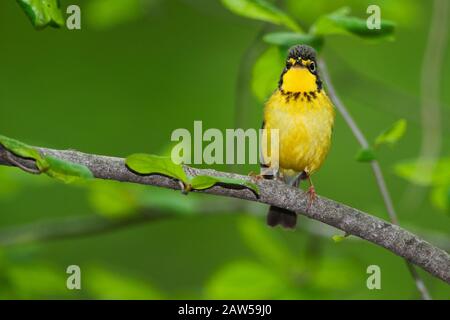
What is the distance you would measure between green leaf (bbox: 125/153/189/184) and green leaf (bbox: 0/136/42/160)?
25 cm

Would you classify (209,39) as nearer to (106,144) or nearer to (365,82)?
(106,144)

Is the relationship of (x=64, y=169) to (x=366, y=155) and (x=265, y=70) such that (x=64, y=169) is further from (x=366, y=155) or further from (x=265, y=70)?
(x=265, y=70)

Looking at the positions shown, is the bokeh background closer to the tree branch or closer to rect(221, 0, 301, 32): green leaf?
rect(221, 0, 301, 32): green leaf

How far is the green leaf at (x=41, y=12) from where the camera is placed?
1923 millimetres

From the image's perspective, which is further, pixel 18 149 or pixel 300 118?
pixel 300 118

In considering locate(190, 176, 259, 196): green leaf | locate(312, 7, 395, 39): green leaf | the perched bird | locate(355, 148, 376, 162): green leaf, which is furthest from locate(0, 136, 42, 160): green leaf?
the perched bird

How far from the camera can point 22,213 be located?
218 inches

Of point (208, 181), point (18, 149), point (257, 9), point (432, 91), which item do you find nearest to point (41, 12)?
point (18, 149)

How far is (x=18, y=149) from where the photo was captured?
1902 mm

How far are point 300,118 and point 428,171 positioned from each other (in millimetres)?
572

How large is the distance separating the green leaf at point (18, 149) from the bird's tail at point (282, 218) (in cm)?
179

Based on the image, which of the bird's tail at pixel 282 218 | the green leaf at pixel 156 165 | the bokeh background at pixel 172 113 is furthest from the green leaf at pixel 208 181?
the bokeh background at pixel 172 113

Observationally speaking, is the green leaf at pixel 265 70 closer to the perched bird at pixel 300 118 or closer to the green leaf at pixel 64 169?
the perched bird at pixel 300 118

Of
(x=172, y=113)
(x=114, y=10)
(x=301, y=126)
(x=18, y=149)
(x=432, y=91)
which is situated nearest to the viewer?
(x=18, y=149)
